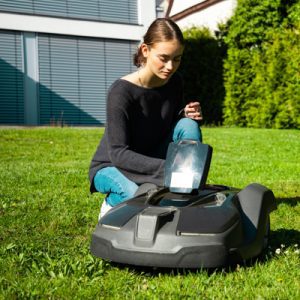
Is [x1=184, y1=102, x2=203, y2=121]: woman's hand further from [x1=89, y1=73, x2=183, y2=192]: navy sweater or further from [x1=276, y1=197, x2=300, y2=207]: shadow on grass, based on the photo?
[x1=276, y1=197, x2=300, y2=207]: shadow on grass

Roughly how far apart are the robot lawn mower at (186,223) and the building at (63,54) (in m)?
14.4

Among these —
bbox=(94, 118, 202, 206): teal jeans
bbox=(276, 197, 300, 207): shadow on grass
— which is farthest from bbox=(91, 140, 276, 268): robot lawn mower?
bbox=(276, 197, 300, 207): shadow on grass

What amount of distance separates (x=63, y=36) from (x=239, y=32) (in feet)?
17.9

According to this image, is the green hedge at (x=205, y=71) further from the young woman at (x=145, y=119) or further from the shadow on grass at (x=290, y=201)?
the young woman at (x=145, y=119)

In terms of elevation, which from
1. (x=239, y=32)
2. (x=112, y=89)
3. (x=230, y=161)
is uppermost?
(x=239, y=32)

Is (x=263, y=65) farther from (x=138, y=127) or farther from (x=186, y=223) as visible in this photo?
(x=186, y=223)

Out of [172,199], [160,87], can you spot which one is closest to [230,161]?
[160,87]

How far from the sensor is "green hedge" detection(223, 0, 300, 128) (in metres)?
13.4

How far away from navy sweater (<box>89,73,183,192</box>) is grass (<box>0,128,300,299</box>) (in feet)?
1.60

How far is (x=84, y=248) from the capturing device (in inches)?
119

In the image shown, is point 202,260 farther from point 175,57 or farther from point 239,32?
point 239,32

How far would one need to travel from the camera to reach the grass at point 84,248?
2.34 metres

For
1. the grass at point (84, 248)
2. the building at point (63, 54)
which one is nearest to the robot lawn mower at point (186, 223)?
the grass at point (84, 248)

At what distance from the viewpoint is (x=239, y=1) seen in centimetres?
1510
